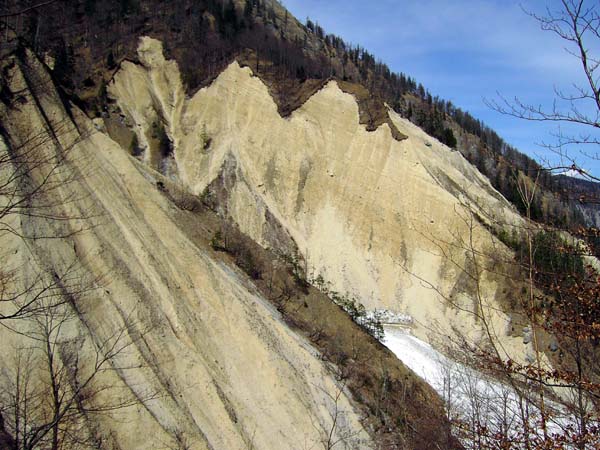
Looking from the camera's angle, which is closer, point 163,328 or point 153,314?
point 163,328

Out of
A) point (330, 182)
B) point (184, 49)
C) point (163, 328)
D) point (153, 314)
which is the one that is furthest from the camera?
point (184, 49)

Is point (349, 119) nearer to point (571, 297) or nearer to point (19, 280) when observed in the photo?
point (19, 280)

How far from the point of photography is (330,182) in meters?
36.9

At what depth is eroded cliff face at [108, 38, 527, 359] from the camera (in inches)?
1252

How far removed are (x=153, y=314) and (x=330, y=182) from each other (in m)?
24.0

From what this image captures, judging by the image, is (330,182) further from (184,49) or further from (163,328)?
(163,328)

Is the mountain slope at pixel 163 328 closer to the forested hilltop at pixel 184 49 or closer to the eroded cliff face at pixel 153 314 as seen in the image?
the eroded cliff face at pixel 153 314

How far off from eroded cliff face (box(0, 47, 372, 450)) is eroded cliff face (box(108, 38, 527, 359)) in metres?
15.6

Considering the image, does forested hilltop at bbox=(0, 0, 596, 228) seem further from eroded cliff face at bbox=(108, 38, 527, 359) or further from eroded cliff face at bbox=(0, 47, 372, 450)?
eroded cliff face at bbox=(0, 47, 372, 450)

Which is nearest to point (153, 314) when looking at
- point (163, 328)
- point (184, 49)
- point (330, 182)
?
point (163, 328)

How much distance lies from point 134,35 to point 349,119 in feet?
79.1

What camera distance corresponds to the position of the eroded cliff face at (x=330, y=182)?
104 ft

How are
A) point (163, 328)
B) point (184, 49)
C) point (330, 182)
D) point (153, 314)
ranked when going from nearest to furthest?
point (163, 328) → point (153, 314) → point (330, 182) → point (184, 49)

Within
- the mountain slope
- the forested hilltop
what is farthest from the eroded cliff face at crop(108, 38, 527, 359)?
the mountain slope
